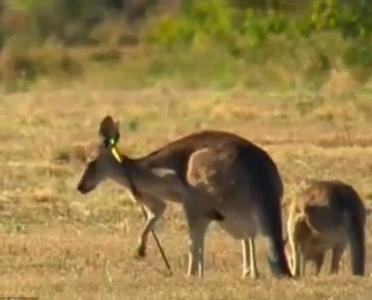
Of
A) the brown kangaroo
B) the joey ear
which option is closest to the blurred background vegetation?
the brown kangaroo

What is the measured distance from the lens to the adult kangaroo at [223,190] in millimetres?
13461

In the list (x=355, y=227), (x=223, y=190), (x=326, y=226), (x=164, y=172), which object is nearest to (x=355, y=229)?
(x=355, y=227)

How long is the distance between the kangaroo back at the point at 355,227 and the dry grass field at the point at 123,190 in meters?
0.28

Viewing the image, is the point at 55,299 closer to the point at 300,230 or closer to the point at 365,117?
the point at 300,230

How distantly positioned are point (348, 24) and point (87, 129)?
1361 centimetres

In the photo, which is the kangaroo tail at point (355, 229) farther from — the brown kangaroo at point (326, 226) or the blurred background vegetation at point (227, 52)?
the blurred background vegetation at point (227, 52)

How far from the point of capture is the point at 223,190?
13.5m

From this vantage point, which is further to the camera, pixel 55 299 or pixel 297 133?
pixel 297 133

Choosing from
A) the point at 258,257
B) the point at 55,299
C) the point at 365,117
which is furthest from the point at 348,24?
the point at 55,299

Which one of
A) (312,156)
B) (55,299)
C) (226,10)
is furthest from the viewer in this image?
(226,10)

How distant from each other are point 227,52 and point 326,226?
3228 cm

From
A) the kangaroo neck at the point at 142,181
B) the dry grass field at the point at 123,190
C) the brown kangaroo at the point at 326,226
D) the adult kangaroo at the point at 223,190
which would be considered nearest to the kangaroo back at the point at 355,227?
the brown kangaroo at the point at 326,226

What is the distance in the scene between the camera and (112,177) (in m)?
14.5

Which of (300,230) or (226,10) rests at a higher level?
(226,10)
